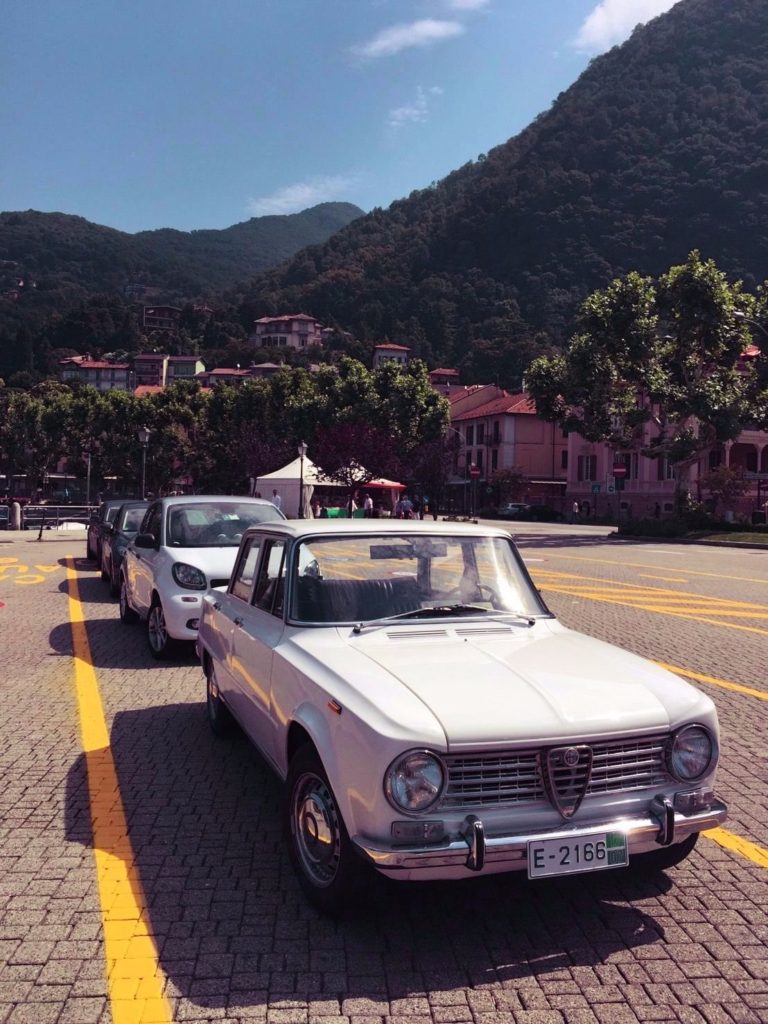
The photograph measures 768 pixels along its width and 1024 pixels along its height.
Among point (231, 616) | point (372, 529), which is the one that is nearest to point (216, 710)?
point (231, 616)

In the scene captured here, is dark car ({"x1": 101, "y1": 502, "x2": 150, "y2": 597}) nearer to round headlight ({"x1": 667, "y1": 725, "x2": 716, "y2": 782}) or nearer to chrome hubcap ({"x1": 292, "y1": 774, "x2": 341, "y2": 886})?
chrome hubcap ({"x1": 292, "y1": 774, "x2": 341, "y2": 886})

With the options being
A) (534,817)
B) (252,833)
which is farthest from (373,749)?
(252,833)

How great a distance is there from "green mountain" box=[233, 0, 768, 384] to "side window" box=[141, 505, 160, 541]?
4565 inches

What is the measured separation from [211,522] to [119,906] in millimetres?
6353

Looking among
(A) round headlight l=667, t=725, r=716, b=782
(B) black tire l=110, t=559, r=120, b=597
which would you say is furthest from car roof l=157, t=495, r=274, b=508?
(A) round headlight l=667, t=725, r=716, b=782

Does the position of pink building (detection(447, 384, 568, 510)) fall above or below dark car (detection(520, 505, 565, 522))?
above

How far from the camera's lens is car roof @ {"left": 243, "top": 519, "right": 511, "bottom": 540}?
4.76m

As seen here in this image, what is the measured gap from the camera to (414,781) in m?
3.22

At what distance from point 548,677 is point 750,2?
647ft

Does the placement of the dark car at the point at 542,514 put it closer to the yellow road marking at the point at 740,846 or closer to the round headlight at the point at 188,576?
the round headlight at the point at 188,576

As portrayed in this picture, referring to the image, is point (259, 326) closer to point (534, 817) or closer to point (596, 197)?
point (596, 197)

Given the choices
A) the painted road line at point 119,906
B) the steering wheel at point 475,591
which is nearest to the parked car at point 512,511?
the painted road line at point 119,906

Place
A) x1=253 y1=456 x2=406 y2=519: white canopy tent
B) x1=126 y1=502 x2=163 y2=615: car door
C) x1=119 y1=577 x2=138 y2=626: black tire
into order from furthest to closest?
1. x1=253 y1=456 x2=406 y2=519: white canopy tent
2. x1=119 y1=577 x2=138 y2=626: black tire
3. x1=126 y1=502 x2=163 y2=615: car door

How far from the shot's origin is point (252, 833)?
4.55 meters
